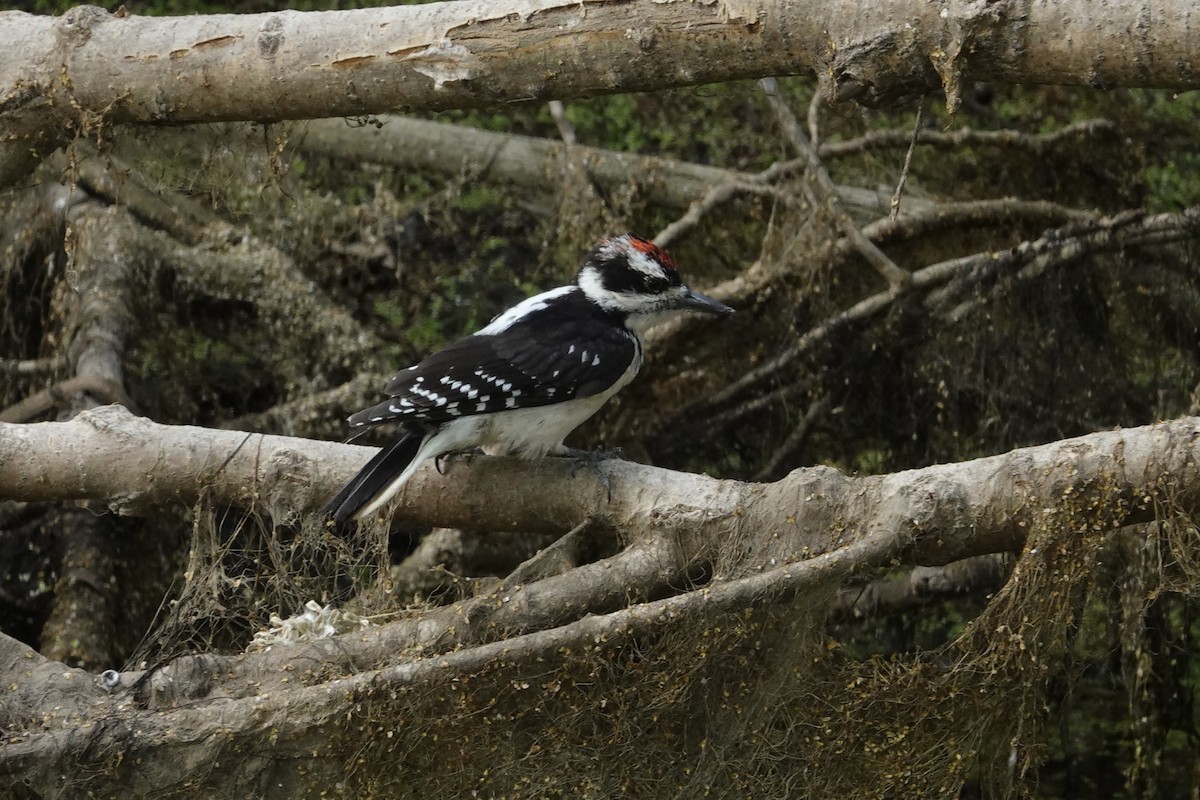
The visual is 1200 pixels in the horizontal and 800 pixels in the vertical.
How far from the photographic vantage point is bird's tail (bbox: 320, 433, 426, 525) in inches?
147

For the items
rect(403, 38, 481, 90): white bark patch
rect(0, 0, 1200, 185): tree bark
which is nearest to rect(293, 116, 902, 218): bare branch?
rect(0, 0, 1200, 185): tree bark

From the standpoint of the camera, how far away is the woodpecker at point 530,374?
12.5ft

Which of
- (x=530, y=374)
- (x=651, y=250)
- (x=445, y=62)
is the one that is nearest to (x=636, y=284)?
(x=651, y=250)

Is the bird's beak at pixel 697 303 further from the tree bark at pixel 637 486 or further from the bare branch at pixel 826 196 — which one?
the bare branch at pixel 826 196

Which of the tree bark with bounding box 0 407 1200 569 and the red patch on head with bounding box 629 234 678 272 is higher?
the red patch on head with bounding box 629 234 678 272

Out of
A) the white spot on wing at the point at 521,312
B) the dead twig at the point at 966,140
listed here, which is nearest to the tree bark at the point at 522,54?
the white spot on wing at the point at 521,312

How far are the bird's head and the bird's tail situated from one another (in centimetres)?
88

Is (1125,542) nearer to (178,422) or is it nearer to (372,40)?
(372,40)

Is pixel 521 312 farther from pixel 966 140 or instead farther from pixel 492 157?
pixel 966 140

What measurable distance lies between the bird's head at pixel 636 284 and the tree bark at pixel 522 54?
75 centimetres

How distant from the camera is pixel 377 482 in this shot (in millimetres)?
3771

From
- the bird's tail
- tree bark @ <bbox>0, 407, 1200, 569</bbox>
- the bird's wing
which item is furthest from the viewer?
the bird's wing

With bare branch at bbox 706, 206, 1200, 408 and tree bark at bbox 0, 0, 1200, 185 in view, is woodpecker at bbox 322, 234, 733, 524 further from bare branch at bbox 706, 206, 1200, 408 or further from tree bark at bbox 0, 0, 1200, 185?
bare branch at bbox 706, 206, 1200, 408

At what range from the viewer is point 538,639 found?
3145 millimetres
